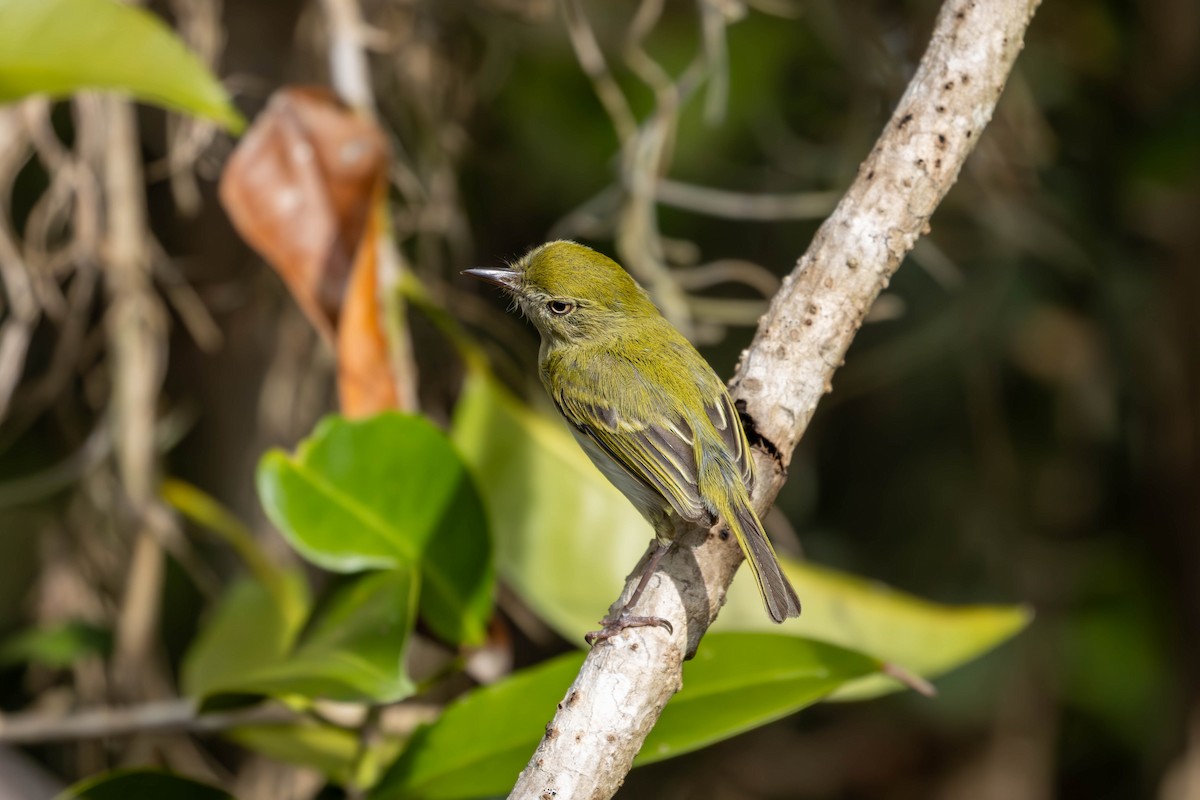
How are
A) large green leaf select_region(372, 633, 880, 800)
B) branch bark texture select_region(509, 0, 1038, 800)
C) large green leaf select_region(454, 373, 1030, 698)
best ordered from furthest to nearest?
large green leaf select_region(454, 373, 1030, 698) < large green leaf select_region(372, 633, 880, 800) < branch bark texture select_region(509, 0, 1038, 800)

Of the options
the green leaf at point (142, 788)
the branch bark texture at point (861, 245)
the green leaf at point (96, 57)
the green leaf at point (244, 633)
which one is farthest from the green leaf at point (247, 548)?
the branch bark texture at point (861, 245)

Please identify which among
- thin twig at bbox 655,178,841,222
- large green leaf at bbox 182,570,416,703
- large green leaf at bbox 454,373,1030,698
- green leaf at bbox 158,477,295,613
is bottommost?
large green leaf at bbox 182,570,416,703

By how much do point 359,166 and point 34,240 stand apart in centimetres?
91

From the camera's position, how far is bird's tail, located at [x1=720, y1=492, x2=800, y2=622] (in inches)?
85.6

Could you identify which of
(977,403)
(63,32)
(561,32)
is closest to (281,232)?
(63,32)

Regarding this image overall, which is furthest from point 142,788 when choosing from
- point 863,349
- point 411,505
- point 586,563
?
point 863,349

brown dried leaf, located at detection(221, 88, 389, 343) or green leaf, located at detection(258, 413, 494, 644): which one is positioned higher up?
brown dried leaf, located at detection(221, 88, 389, 343)

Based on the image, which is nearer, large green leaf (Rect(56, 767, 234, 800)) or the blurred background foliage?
large green leaf (Rect(56, 767, 234, 800))

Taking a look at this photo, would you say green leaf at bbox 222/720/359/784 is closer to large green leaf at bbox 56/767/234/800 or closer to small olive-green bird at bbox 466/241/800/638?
large green leaf at bbox 56/767/234/800

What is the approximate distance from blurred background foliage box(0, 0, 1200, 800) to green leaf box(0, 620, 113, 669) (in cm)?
18

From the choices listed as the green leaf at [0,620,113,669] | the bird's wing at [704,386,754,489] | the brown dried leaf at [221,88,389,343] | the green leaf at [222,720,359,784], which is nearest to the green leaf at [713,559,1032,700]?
the bird's wing at [704,386,754,489]

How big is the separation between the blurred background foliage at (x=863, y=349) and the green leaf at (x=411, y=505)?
840 millimetres

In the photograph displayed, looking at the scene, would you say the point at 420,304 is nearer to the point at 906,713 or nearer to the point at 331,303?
the point at 331,303

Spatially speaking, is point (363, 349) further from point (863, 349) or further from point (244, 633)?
point (863, 349)
